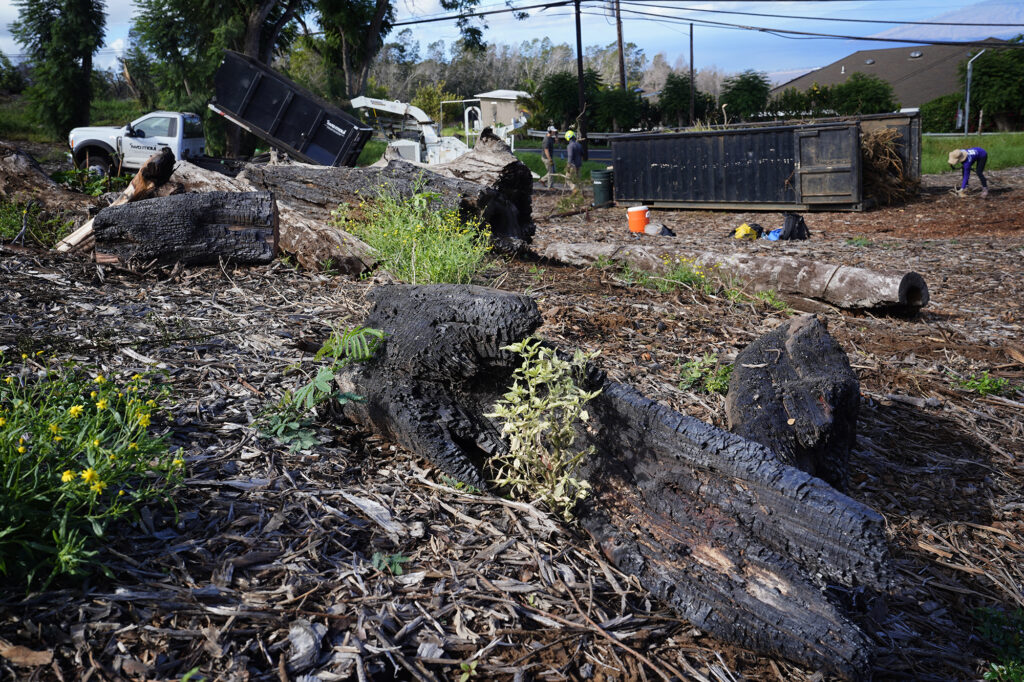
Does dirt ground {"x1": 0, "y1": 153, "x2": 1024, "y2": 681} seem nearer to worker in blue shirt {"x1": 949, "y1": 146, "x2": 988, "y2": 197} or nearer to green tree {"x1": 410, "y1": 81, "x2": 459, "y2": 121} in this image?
worker in blue shirt {"x1": 949, "y1": 146, "x2": 988, "y2": 197}

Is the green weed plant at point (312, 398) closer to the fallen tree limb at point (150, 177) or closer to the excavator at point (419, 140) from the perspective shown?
the fallen tree limb at point (150, 177)

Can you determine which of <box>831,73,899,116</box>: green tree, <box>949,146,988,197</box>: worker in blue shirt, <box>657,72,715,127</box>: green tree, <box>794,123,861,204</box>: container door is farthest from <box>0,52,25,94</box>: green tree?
<box>831,73,899,116</box>: green tree

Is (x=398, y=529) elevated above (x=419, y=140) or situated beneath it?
situated beneath

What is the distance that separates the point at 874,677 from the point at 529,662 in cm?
128

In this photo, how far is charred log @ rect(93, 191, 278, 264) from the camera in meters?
5.89

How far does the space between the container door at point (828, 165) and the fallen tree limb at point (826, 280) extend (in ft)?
31.8

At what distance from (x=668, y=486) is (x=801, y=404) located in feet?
3.65

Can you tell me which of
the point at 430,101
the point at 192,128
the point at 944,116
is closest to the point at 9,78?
the point at 430,101

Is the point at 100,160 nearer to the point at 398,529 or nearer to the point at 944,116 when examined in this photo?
the point at 398,529

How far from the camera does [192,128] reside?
19.2m

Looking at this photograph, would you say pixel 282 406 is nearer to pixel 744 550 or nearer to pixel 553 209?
pixel 744 550

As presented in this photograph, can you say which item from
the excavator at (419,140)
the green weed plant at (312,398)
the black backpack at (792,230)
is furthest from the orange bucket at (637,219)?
the green weed plant at (312,398)

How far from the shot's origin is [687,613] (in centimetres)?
244

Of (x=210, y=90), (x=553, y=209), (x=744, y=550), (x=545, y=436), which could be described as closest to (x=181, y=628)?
(x=545, y=436)
